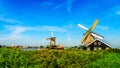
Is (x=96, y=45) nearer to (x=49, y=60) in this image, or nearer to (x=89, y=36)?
(x=89, y=36)

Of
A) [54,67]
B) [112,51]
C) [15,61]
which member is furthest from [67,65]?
[112,51]

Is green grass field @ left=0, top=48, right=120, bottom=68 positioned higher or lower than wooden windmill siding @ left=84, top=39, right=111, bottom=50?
lower

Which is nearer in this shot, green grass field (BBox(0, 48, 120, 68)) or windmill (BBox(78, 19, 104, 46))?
green grass field (BBox(0, 48, 120, 68))

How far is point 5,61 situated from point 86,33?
4244 centimetres

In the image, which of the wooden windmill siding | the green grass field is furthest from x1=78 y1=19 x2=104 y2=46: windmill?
the green grass field

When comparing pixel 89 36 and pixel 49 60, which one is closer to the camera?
pixel 49 60

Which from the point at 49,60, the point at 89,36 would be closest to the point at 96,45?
the point at 89,36

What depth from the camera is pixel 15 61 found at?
16.1 m

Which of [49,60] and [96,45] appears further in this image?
[96,45]

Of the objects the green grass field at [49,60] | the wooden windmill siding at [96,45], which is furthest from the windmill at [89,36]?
the green grass field at [49,60]

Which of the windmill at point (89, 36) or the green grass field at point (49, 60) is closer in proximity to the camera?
the green grass field at point (49, 60)

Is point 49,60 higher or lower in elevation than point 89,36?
lower

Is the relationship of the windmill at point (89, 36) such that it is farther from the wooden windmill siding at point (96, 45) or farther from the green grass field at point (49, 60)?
the green grass field at point (49, 60)

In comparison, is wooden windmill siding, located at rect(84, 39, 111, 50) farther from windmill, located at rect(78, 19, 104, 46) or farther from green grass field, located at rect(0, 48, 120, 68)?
green grass field, located at rect(0, 48, 120, 68)
